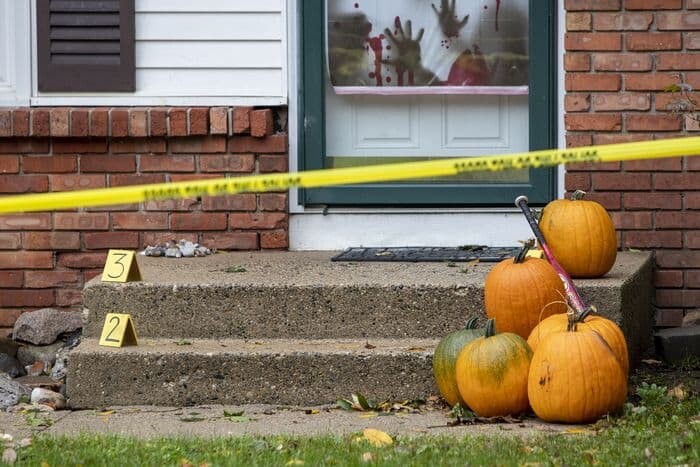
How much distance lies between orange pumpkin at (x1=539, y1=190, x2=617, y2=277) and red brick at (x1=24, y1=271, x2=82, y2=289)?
289 centimetres

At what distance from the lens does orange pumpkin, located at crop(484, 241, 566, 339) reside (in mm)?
5672

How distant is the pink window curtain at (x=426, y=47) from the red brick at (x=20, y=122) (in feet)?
5.97

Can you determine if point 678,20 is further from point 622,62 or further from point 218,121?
point 218,121

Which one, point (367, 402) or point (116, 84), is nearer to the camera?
point (367, 402)

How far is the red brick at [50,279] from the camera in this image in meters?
7.44

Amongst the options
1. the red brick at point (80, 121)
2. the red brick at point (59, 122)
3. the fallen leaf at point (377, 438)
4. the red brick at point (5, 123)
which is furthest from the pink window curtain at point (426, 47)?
the fallen leaf at point (377, 438)

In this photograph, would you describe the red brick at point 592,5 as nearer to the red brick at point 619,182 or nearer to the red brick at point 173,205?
the red brick at point 619,182

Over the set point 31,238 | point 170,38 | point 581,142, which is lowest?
point 31,238

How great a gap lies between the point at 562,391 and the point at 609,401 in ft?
0.71

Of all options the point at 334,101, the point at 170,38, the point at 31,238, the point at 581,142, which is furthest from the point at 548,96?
the point at 31,238

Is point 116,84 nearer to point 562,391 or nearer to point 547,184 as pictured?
point 547,184

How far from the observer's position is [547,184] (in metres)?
7.44

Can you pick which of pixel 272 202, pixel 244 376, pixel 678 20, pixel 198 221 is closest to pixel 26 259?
pixel 198 221

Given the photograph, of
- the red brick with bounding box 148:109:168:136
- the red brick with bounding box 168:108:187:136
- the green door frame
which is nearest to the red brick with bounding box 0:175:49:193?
the red brick with bounding box 148:109:168:136
